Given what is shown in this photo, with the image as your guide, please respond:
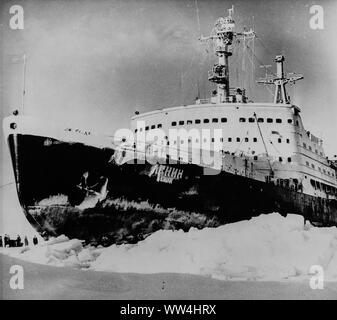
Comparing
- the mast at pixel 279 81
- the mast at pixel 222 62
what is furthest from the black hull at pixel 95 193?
the mast at pixel 279 81

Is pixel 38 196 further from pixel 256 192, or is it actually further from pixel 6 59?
pixel 256 192

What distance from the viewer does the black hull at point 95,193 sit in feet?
32.0

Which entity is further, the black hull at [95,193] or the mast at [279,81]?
the mast at [279,81]

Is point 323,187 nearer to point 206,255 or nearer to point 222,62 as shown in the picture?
point 222,62

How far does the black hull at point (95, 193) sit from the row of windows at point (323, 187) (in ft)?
14.5

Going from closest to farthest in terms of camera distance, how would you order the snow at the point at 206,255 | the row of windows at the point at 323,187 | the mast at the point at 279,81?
the snow at the point at 206,255 < the row of windows at the point at 323,187 < the mast at the point at 279,81

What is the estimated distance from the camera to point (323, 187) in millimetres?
14211

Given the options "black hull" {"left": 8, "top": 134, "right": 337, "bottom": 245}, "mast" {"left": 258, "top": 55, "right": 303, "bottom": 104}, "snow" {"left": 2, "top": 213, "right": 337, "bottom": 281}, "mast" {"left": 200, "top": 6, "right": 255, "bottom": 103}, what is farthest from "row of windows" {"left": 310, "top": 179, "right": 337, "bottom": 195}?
"black hull" {"left": 8, "top": 134, "right": 337, "bottom": 245}

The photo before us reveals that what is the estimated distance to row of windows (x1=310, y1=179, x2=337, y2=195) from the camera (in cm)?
1358

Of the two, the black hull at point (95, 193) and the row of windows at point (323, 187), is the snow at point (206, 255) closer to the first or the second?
the black hull at point (95, 193)

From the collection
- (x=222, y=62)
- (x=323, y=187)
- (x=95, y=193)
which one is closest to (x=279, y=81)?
(x=222, y=62)

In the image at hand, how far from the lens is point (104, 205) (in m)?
9.88

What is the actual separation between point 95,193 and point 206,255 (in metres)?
2.44
